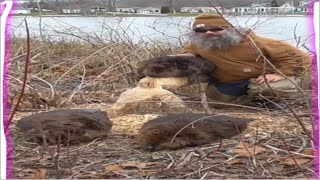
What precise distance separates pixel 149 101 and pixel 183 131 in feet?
1.18

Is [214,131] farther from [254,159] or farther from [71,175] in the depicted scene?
[71,175]

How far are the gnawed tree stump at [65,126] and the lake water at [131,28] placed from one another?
31 centimetres

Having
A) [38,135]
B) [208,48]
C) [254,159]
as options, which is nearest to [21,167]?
[38,135]

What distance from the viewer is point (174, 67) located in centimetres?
182

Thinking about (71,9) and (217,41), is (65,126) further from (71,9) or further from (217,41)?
(217,41)

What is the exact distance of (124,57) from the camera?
7.28ft

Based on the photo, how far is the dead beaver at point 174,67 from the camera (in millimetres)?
1790

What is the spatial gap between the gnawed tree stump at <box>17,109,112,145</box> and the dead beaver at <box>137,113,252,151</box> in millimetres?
102

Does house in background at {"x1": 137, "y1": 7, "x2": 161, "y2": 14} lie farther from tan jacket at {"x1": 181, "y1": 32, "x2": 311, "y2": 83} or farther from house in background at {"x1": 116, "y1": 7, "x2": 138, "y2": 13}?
tan jacket at {"x1": 181, "y1": 32, "x2": 311, "y2": 83}

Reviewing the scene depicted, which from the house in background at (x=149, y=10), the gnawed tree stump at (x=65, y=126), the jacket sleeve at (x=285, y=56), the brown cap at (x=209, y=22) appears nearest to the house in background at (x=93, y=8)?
the house in background at (x=149, y=10)

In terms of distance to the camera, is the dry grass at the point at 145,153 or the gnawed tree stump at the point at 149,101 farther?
the gnawed tree stump at the point at 149,101

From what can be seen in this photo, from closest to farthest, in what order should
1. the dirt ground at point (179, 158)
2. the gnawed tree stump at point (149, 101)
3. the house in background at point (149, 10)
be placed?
the dirt ground at point (179, 158), the house in background at point (149, 10), the gnawed tree stump at point (149, 101)

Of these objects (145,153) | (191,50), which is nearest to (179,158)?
(145,153)

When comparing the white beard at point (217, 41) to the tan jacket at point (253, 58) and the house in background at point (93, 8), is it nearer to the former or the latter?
the tan jacket at point (253, 58)
